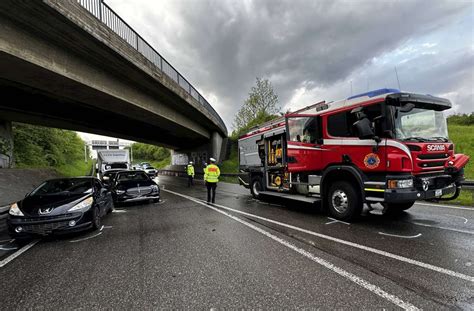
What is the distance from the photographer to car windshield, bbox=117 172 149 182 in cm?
1027

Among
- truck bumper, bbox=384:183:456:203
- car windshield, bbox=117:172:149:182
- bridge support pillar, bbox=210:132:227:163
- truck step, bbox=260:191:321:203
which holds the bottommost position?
truck step, bbox=260:191:321:203

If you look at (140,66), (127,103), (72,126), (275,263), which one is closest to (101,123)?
(72,126)

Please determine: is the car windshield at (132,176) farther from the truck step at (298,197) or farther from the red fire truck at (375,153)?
the red fire truck at (375,153)

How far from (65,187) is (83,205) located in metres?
1.40

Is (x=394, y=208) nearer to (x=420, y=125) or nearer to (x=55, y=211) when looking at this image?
(x=420, y=125)

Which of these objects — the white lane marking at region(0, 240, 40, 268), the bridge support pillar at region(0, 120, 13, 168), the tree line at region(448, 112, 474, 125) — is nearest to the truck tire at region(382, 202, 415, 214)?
the white lane marking at region(0, 240, 40, 268)

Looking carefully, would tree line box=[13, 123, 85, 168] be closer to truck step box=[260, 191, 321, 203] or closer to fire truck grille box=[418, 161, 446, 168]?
truck step box=[260, 191, 321, 203]

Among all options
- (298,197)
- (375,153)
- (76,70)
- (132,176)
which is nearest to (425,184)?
(375,153)

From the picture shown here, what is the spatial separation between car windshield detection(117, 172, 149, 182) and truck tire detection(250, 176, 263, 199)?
4.83 m

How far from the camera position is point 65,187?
6.15m

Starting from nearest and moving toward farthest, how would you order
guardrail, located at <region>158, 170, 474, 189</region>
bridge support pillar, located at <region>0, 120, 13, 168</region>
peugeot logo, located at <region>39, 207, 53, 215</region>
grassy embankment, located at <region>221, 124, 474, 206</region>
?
1. peugeot logo, located at <region>39, 207, 53, 215</region>
2. grassy embankment, located at <region>221, 124, 474, 206</region>
3. guardrail, located at <region>158, 170, 474, 189</region>
4. bridge support pillar, located at <region>0, 120, 13, 168</region>

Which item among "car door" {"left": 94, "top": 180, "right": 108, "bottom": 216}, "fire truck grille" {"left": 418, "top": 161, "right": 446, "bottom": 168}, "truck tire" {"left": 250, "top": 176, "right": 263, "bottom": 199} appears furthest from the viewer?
"truck tire" {"left": 250, "top": 176, "right": 263, "bottom": 199}

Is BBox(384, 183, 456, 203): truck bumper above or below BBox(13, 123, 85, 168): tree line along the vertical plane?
below

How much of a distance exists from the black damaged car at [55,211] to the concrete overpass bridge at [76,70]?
4.18m
